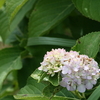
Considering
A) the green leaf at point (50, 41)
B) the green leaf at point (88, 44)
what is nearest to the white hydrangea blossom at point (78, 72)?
the green leaf at point (88, 44)

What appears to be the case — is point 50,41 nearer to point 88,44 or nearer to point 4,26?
point 4,26

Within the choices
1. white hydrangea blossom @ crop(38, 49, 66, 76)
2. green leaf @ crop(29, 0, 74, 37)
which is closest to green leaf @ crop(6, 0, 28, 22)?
green leaf @ crop(29, 0, 74, 37)

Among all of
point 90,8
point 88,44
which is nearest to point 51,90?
point 88,44

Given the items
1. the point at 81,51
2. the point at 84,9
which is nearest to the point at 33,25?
the point at 84,9

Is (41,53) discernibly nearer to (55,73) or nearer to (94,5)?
(94,5)

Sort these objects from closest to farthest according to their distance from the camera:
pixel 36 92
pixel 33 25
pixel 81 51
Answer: pixel 81 51 → pixel 36 92 → pixel 33 25
